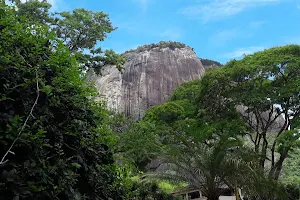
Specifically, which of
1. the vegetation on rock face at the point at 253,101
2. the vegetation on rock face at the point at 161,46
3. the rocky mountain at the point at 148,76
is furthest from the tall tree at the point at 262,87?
the vegetation on rock face at the point at 161,46

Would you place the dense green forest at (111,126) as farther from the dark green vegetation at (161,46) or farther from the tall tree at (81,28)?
the dark green vegetation at (161,46)

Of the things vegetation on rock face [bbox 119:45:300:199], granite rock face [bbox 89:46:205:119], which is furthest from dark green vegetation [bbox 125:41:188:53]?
vegetation on rock face [bbox 119:45:300:199]

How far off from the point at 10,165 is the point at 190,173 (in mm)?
10219

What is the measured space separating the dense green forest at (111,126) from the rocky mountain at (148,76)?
1093cm

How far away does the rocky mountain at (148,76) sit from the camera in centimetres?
3300

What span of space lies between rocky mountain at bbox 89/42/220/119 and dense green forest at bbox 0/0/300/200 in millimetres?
10930

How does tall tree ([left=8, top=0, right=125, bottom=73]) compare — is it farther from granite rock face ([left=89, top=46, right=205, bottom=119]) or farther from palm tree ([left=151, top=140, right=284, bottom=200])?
granite rock face ([left=89, top=46, right=205, bottom=119])

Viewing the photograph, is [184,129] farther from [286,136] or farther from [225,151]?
[225,151]

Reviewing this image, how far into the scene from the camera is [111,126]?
10.9 metres

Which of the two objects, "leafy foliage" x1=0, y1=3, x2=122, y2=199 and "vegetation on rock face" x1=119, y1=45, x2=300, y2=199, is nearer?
"leafy foliage" x1=0, y1=3, x2=122, y2=199

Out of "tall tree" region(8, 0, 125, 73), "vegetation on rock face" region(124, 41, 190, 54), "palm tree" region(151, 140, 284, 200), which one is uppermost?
"vegetation on rock face" region(124, 41, 190, 54)

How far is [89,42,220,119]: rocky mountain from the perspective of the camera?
1299 inches

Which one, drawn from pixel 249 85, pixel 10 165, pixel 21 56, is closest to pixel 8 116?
pixel 10 165

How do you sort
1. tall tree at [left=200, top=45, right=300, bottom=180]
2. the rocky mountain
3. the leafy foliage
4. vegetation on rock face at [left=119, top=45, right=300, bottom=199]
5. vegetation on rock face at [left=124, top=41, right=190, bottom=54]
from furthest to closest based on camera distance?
vegetation on rock face at [left=124, top=41, right=190, bottom=54] < the rocky mountain < tall tree at [left=200, top=45, right=300, bottom=180] < vegetation on rock face at [left=119, top=45, right=300, bottom=199] < the leafy foliage
